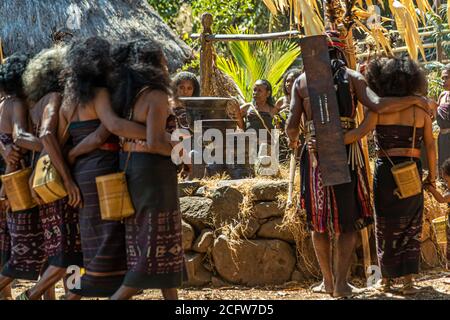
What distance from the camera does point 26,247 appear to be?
20.9 feet

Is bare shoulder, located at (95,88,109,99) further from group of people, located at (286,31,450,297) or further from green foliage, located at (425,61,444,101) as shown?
green foliage, located at (425,61,444,101)

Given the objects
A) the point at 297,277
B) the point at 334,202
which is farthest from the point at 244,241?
the point at 334,202

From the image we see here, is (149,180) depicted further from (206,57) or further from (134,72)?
(206,57)

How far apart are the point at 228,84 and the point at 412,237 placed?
15.5ft

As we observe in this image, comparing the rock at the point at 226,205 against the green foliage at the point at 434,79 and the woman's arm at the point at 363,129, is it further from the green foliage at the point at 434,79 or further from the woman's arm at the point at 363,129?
the green foliage at the point at 434,79

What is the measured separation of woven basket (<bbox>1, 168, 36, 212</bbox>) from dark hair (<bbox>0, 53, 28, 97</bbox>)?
59 centimetres

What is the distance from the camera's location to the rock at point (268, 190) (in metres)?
7.86

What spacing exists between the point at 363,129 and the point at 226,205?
70.7 inches

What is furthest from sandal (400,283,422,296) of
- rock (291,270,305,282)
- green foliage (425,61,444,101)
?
green foliage (425,61,444,101)

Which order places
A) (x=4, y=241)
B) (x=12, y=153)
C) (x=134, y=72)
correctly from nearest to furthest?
(x=134, y=72) < (x=12, y=153) < (x=4, y=241)

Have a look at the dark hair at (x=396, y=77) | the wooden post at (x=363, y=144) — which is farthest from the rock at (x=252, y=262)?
the dark hair at (x=396, y=77)

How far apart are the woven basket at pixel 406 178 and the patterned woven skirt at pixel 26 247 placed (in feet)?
8.66

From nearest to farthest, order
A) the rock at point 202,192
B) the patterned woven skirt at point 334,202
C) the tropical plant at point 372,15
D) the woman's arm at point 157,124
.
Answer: the woman's arm at point 157,124
the patterned woven skirt at point 334,202
the tropical plant at point 372,15
the rock at point 202,192

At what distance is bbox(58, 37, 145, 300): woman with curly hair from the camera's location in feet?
18.6
